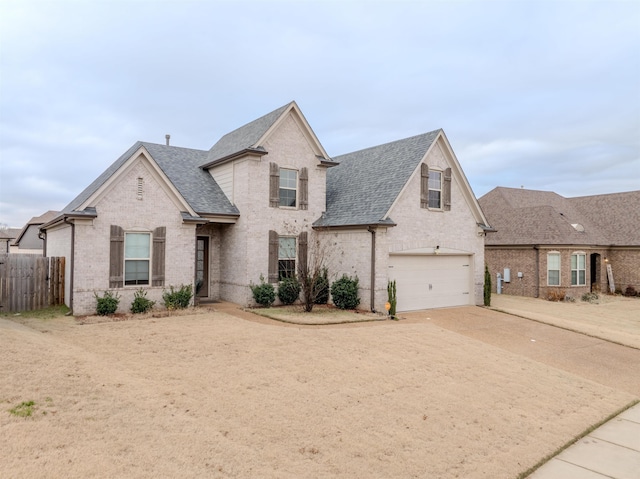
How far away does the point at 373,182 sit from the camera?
18703mm

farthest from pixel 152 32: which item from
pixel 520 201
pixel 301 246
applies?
pixel 520 201

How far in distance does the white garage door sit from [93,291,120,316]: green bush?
10022mm

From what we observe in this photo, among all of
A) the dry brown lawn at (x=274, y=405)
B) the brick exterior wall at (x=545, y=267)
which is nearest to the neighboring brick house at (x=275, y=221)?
the dry brown lawn at (x=274, y=405)

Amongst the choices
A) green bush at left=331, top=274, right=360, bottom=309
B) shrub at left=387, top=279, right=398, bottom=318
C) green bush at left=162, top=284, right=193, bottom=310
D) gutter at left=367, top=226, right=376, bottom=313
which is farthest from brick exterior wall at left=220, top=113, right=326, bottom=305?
shrub at left=387, top=279, right=398, bottom=318

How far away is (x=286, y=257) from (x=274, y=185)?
10.1 ft

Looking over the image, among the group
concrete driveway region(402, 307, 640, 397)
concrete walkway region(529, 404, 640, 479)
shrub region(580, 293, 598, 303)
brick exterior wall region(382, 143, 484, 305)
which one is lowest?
concrete walkway region(529, 404, 640, 479)

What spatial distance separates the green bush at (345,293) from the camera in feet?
54.4

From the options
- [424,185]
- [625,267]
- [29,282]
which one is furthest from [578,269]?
[29,282]

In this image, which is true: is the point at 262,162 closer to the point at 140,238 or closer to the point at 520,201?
the point at 140,238

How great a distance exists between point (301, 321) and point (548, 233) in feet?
57.7

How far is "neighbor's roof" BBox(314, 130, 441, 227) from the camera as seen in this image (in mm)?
17016

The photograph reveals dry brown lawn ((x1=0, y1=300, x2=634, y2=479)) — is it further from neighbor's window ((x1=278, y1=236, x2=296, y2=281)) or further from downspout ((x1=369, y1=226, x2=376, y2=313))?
neighbor's window ((x1=278, y1=236, x2=296, y2=281))

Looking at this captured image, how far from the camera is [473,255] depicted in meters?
19.6

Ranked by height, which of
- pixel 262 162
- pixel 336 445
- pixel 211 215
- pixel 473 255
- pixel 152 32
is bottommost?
pixel 336 445
